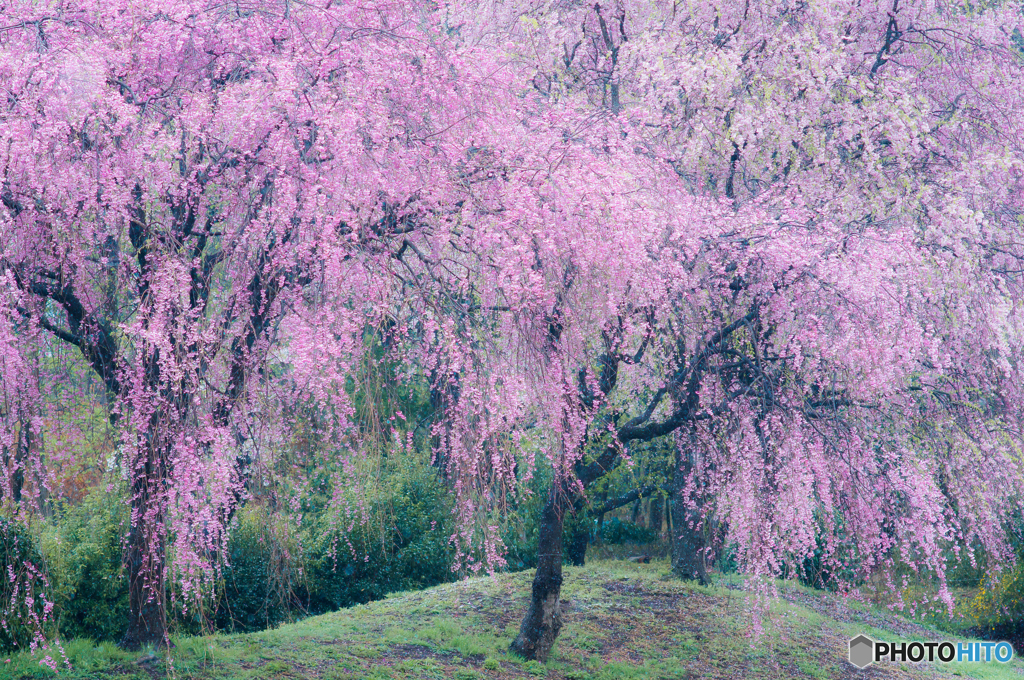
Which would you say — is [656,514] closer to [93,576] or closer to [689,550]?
[689,550]

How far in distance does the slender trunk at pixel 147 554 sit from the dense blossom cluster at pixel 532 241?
0.14 feet

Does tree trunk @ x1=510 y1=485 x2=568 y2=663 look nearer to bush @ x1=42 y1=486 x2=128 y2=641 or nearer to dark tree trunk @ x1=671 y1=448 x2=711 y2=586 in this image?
dark tree trunk @ x1=671 y1=448 x2=711 y2=586

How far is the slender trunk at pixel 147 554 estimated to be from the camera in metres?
5.64

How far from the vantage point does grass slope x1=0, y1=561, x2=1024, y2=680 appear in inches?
305

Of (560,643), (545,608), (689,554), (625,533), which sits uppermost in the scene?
(689,554)

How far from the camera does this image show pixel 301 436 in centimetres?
937

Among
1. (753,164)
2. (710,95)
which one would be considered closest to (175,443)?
(710,95)

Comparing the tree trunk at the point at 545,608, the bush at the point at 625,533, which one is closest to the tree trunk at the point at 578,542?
the bush at the point at 625,533

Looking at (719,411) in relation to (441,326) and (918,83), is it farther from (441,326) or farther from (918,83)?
(918,83)

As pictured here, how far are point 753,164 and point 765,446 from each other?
300 centimetres

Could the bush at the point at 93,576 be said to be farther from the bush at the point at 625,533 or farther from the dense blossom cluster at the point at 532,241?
the bush at the point at 625,533

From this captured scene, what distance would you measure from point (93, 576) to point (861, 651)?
9.43m

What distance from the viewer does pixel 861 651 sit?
36.4 feet

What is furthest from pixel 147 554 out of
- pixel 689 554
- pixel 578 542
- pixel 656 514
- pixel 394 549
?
pixel 656 514
